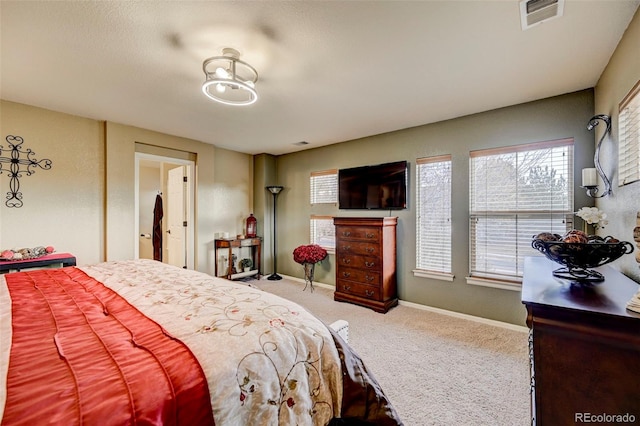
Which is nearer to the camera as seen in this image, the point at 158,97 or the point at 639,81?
the point at 639,81

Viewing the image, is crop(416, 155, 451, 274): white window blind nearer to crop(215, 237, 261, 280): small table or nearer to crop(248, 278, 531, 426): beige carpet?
crop(248, 278, 531, 426): beige carpet

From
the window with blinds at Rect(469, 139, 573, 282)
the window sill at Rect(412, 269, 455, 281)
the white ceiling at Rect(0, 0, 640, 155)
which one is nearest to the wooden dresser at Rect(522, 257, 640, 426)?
the white ceiling at Rect(0, 0, 640, 155)

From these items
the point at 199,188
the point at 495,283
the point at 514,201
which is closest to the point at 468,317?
the point at 495,283

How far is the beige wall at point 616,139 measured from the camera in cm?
160

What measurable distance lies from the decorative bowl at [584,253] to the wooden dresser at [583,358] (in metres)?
0.23

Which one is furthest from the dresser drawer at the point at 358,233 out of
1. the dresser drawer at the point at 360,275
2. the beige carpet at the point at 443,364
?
the beige carpet at the point at 443,364

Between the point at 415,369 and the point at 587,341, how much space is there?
155 cm

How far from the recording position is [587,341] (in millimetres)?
944

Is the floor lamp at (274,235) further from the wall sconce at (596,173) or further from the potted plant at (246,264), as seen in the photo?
the wall sconce at (596,173)

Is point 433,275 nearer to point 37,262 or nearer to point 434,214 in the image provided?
point 434,214

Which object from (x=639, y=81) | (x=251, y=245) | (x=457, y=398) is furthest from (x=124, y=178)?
(x=639, y=81)

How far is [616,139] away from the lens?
1933 mm

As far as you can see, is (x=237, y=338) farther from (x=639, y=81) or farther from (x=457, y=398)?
(x=639, y=81)

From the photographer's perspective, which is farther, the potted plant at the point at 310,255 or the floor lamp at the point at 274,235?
the floor lamp at the point at 274,235
